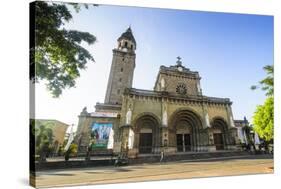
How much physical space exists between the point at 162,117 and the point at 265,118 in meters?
2.78

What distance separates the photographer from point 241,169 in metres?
5.05

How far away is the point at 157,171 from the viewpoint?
472 cm

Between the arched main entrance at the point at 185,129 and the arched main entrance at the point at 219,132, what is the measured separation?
477 mm

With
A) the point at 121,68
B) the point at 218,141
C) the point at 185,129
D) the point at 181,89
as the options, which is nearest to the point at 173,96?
the point at 181,89

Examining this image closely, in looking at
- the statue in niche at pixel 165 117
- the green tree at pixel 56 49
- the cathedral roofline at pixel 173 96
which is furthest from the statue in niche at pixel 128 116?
the green tree at pixel 56 49

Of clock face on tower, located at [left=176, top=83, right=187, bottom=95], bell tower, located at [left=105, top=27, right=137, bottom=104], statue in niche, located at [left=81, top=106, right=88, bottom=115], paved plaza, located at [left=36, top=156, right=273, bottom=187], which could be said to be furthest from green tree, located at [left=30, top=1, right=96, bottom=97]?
clock face on tower, located at [left=176, top=83, right=187, bottom=95]

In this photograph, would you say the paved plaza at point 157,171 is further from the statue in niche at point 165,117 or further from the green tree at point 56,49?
the green tree at point 56,49

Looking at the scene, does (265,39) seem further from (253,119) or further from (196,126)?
(196,126)

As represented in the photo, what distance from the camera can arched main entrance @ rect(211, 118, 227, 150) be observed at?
21.1 ft

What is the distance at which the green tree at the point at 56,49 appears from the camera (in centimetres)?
404

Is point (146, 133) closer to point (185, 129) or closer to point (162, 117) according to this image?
point (162, 117)

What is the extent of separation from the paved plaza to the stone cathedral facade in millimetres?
508

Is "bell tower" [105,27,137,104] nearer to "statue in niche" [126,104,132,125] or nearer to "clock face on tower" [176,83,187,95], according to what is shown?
"statue in niche" [126,104,132,125]

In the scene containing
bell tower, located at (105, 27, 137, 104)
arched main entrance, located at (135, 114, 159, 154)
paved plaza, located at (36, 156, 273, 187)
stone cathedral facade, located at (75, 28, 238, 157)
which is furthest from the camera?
arched main entrance, located at (135, 114, 159, 154)
